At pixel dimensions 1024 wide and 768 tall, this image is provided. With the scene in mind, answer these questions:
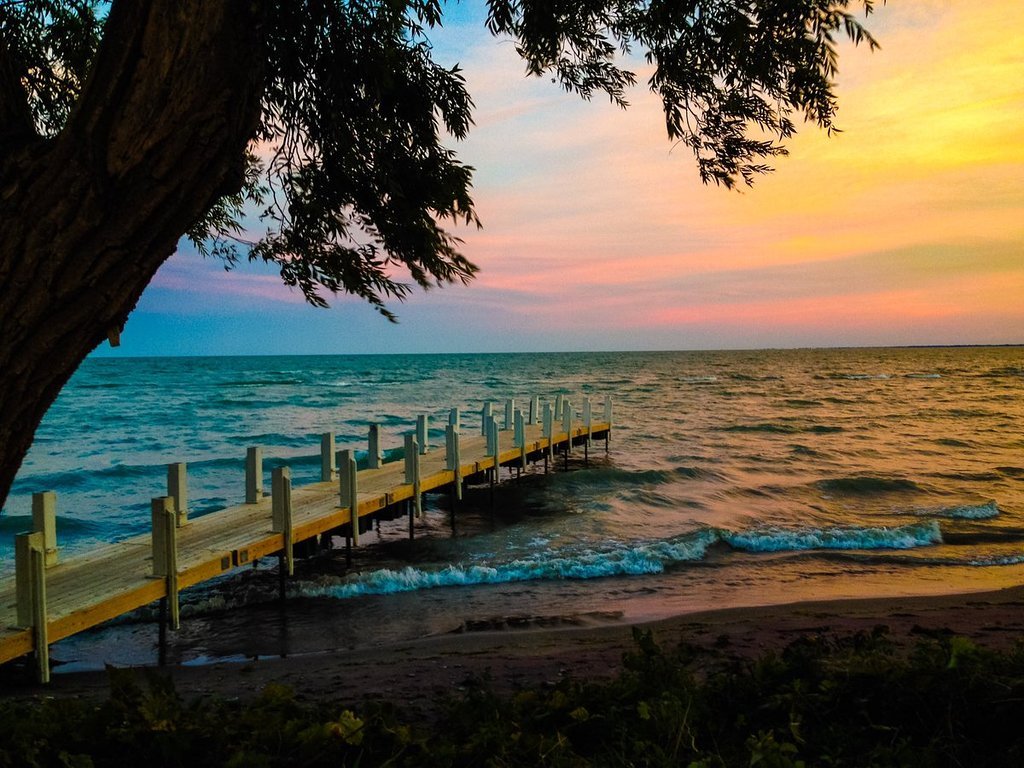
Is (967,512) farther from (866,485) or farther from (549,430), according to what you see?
(549,430)

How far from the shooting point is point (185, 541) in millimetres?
10094

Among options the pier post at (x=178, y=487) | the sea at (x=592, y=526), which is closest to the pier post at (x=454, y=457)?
the sea at (x=592, y=526)

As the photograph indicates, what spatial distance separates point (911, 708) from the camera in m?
3.87

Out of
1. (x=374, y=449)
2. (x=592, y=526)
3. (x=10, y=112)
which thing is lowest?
(x=592, y=526)

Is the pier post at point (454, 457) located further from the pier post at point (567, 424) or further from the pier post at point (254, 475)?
the pier post at point (567, 424)

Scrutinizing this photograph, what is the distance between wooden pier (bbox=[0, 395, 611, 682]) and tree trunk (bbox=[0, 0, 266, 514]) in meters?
5.64

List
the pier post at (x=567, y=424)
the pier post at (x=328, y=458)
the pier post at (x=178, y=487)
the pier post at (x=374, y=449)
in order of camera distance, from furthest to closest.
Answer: the pier post at (x=567, y=424) → the pier post at (x=374, y=449) → the pier post at (x=328, y=458) → the pier post at (x=178, y=487)

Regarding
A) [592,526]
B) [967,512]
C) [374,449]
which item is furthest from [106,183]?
[967,512]

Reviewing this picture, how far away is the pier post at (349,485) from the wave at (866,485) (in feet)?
46.3

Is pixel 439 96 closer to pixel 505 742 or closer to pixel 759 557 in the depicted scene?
pixel 505 742

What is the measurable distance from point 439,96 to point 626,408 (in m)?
44.7

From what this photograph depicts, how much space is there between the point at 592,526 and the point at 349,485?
6389mm

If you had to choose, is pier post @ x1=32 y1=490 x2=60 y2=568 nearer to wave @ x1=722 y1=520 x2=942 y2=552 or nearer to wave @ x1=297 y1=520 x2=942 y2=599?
wave @ x1=297 y1=520 x2=942 y2=599

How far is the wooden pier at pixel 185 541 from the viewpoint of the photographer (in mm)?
7309
